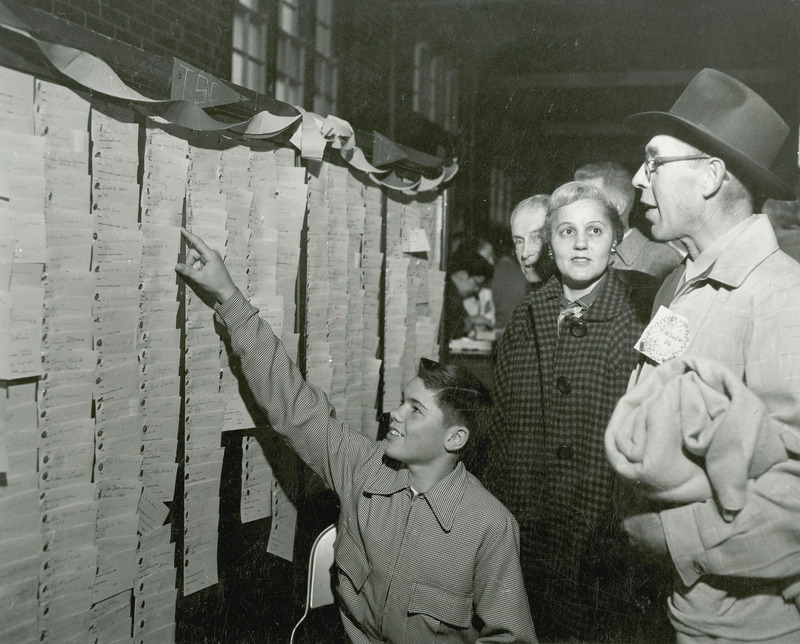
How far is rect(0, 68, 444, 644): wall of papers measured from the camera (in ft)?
5.23

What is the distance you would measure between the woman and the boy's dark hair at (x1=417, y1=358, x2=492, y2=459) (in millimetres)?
268

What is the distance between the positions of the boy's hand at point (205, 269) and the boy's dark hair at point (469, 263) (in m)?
1.75

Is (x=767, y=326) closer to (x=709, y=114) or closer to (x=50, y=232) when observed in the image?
(x=709, y=114)

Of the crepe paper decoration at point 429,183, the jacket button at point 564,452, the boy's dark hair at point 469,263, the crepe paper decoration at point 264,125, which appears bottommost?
the jacket button at point 564,452

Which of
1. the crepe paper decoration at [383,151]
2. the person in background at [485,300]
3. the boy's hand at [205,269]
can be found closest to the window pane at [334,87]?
the person in background at [485,300]

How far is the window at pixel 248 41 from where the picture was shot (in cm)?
468

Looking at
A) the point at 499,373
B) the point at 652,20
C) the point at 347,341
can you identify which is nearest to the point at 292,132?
the point at 347,341

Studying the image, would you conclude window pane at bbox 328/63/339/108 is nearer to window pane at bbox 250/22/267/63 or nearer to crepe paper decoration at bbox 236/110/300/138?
Answer: window pane at bbox 250/22/267/63

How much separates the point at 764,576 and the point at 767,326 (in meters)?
0.56

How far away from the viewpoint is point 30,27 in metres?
1.50

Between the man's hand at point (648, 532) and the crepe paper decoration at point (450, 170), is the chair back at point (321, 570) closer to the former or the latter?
the man's hand at point (648, 532)

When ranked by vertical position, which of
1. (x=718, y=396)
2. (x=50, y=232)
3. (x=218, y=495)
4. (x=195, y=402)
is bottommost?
(x=218, y=495)

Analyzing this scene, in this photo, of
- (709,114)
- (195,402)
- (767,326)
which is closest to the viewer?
(767,326)

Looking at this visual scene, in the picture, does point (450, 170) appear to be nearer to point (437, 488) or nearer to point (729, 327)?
point (437, 488)
